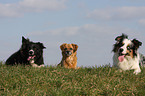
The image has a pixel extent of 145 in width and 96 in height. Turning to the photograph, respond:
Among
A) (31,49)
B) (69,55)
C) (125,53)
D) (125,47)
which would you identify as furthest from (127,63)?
(31,49)

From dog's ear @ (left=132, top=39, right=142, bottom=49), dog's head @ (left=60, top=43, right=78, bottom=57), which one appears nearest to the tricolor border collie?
dog's head @ (left=60, top=43, right=78, bottom=57)

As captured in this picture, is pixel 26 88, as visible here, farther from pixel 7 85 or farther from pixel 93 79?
pixel 93 79

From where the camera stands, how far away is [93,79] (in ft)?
27.3

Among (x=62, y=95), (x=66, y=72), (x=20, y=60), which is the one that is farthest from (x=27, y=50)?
(x=62, y=95)

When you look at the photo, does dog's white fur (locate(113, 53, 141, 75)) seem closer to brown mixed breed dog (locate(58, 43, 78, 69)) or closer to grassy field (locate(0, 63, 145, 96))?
grassy field (locate(0, 63, 145, 96))

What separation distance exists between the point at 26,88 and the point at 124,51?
4225 mm

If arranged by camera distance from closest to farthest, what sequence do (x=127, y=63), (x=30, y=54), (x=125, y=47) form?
(x=125, y=47) → (x=30, y=54) → (x=127, y=63)

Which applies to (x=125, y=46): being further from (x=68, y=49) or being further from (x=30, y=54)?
(x=30, y=54)

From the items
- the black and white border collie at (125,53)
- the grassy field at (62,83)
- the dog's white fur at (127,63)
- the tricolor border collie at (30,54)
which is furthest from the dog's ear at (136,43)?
the tricolor border collie at (30,54)

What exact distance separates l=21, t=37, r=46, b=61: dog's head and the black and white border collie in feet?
10.6

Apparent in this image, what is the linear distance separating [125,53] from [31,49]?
3.87 metres

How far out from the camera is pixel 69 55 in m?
9.77

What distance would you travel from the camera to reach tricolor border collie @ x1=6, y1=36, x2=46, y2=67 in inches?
370

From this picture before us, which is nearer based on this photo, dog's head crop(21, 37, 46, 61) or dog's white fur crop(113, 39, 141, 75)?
dog's head crop(21, 37, 46, 61)
